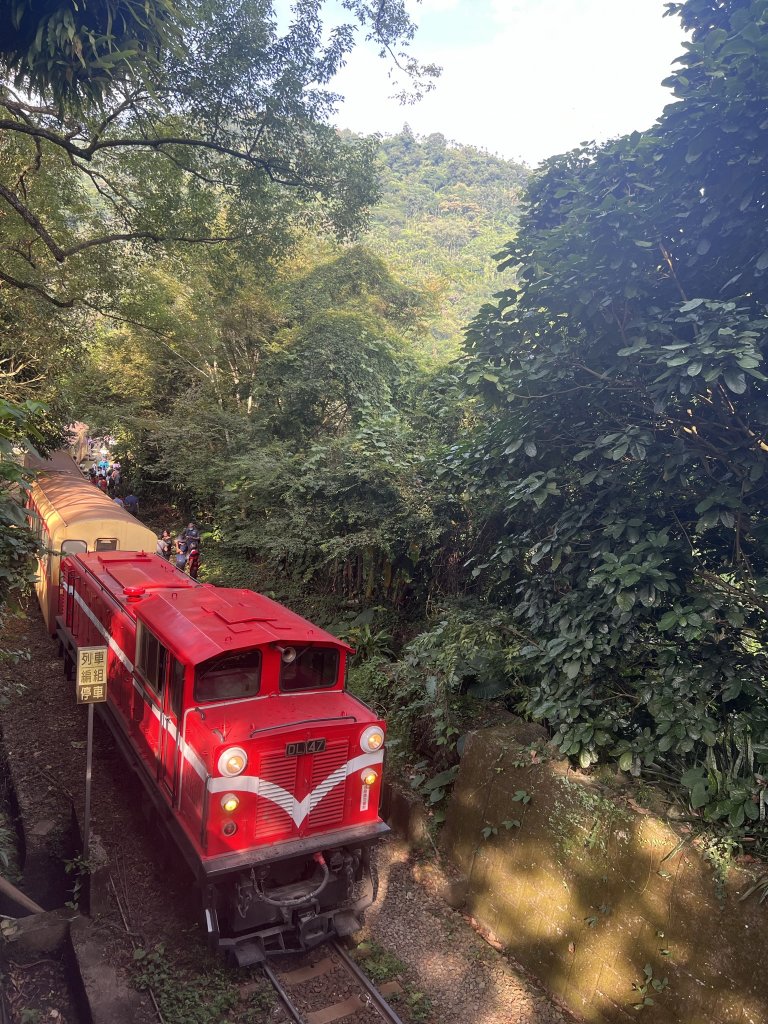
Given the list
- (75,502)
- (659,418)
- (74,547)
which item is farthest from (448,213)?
(659,418)

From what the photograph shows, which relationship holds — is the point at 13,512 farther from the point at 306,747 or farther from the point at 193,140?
the point at 193,140

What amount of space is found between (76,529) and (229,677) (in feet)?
25.1

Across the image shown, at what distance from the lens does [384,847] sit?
7820mm

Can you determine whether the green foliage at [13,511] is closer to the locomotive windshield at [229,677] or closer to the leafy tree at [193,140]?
the locomotive windshield at [229,677]

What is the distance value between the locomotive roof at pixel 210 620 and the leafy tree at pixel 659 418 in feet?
8.31

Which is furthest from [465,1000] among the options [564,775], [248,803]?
[248,803]

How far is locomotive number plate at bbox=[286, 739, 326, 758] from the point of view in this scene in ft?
18.9

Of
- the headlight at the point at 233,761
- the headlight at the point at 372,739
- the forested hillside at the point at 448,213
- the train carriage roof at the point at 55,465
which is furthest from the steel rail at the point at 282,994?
the forested hillside at the point at 448,213

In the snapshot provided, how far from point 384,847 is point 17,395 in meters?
15.1

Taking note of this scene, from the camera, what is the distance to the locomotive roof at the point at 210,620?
605cm

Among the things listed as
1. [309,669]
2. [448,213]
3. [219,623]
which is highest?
[448,213]

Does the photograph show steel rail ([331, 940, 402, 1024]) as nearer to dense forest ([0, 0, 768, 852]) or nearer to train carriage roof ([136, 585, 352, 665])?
dense forest ([0, 0, 768, 852])

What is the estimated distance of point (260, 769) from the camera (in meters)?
5.64

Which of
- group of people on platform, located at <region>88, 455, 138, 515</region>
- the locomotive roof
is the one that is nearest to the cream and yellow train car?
the locomotive roof
